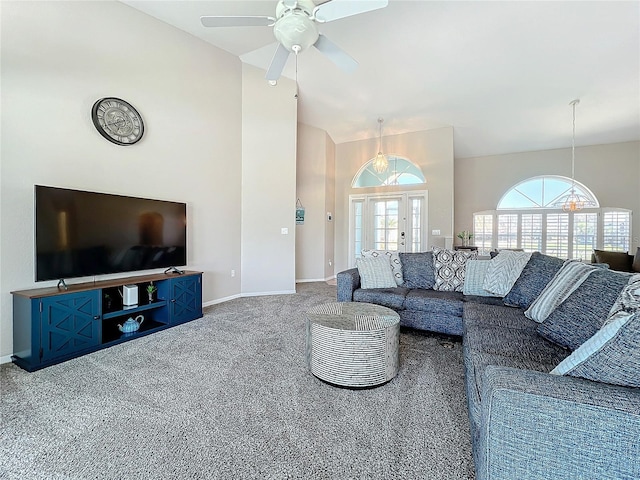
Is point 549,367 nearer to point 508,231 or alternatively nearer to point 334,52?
point 334,52

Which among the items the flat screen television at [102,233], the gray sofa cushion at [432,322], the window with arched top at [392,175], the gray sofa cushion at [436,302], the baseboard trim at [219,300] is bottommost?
the baseboard trim at [219,300]

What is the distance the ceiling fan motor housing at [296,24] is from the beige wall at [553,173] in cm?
683

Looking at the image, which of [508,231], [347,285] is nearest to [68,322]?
[347,285]

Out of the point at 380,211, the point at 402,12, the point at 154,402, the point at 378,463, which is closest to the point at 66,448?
the point at 154,402

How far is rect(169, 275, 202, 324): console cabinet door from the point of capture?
331 centimetres

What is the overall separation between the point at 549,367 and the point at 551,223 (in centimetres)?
735

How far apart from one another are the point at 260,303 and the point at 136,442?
9.38 ft

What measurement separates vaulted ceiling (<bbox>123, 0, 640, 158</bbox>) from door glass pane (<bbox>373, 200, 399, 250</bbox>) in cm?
164

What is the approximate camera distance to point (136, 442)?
4.85 feet

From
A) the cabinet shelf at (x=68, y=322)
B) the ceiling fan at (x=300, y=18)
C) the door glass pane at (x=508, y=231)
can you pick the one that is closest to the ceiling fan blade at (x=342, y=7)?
the ceiling fan at (x=300, y=18)

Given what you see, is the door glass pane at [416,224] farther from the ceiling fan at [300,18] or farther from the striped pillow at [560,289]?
the ceiling fan at [300,18]

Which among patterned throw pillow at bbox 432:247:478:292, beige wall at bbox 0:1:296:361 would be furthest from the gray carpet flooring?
beige wall at bbox 0:1:296:361

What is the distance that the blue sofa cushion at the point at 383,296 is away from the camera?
3.05m

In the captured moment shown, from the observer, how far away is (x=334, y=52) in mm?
2613
